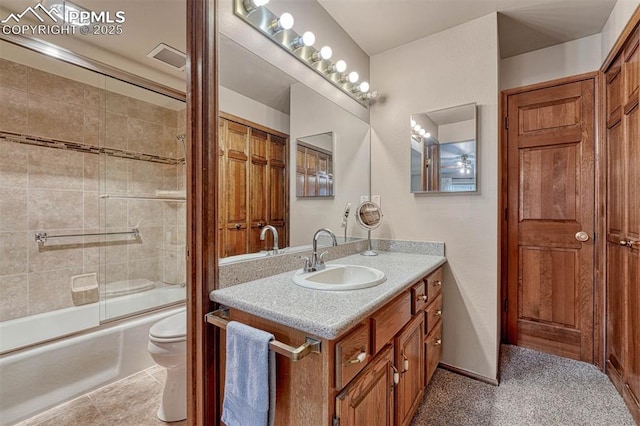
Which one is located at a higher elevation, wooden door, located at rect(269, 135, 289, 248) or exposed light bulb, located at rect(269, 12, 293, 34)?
exposed light bulb, located at rect(269, 12, 293, 34)

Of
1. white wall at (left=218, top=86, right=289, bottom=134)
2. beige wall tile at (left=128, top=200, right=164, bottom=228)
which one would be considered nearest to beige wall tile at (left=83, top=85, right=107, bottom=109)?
beige wall tile at (left=128, top=200, right=164, bottom=228)

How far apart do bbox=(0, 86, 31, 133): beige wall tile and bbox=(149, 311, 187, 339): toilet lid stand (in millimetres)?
1706

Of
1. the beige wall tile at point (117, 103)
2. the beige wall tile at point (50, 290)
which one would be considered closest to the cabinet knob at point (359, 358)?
the beige wall tile at point (50, 290)

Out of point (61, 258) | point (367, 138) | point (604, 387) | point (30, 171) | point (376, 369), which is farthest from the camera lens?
point (367, 138)

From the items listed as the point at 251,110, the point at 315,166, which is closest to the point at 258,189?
the point at 251,110

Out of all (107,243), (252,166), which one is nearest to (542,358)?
(252,166)

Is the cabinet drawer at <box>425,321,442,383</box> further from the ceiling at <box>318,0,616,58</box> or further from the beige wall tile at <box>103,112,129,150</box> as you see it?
the beige wall tile at <box>103,112,129,150</box>

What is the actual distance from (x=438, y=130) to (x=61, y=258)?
2.99 meters

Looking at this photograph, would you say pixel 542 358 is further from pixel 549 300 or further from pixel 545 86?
pixel 545 86

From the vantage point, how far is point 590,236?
6.95 feet

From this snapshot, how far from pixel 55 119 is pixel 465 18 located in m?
3.04

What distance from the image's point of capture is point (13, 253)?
1983 millimetres

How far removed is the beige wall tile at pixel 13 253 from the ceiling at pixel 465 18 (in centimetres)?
260

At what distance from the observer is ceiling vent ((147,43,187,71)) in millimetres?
2079
